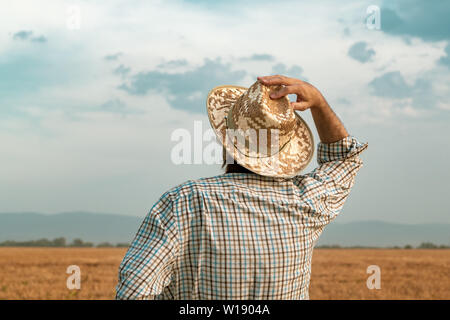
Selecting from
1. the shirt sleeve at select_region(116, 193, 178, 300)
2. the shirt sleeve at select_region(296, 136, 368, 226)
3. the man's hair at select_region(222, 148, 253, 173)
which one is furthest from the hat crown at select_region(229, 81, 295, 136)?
the shirt sleeve at select_region(116, 193, 178, 300)

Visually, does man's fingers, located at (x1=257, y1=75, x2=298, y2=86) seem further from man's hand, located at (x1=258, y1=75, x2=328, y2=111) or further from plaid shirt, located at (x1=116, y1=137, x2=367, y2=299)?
plaid shirt, located at (x1=116, y1=137, x2=367, y2=299)

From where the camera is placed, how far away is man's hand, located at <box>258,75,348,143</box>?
9.91 ft

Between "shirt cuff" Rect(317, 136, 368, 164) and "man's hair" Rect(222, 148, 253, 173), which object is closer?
"man's hair" Rect(222, 148, 253, 173)

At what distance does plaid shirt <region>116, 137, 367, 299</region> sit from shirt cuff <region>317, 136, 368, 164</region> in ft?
1.99

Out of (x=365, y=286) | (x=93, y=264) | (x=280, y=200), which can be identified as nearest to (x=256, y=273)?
(x=280, y=200)

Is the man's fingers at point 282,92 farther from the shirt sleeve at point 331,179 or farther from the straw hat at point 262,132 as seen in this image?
the shirt sleeve at point 331,179

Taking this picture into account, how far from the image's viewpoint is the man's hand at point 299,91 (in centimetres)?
301

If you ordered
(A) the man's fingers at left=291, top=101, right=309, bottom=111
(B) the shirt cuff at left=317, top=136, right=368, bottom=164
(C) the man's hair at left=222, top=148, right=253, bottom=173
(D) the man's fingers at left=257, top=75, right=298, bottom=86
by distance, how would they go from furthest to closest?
1. (B) the shirt cuff at left=317, top=136, right=368, bottom=164
2. (A) the man's fingers at left=291, top=101, right=309, bottom=111
3. (D) the man's fingers at left=257, top=75, right=298, bottom=86
4. (C) the man's hair at left=222, top=148, right=253, bottom=173

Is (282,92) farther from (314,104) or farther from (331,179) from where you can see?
(331,179)

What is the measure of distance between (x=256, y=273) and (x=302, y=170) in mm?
747

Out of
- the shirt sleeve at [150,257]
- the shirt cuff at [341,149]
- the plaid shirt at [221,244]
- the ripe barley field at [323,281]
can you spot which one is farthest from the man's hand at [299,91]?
the ripe barley field at [323,281]

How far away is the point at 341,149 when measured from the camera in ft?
10.8
